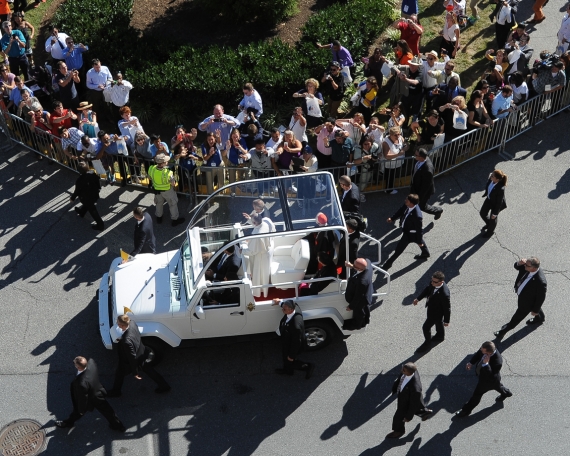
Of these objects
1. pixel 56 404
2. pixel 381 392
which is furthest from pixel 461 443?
pixel 56 404

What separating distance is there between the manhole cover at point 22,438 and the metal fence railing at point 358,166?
5171 millimetres

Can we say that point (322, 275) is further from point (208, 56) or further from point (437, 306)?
point (208, 56)

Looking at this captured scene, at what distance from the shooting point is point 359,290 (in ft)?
34.5

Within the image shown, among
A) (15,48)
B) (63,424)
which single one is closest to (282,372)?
(63,424)

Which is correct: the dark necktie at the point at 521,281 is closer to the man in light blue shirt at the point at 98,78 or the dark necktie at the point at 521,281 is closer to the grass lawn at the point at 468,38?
the grass lawn at the point at 468,38

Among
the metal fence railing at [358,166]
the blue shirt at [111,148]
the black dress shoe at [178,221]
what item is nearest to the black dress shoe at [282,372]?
the black dress shoe at [178,221]

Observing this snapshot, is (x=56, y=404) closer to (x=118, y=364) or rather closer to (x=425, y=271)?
(x=118, y=364)

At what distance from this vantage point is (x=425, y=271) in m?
12.5

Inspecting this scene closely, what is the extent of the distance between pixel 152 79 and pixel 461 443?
962 centimetres

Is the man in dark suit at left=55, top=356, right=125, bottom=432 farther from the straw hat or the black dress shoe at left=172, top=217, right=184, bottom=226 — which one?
the straw hat

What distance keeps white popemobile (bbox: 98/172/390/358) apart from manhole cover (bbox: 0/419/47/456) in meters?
1.51

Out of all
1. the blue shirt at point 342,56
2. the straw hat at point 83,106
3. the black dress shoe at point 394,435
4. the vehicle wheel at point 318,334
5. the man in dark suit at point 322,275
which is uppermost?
the blue shirt at point 342,56

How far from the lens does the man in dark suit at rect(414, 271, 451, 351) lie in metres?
10.6

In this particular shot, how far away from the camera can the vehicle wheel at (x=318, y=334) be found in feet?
35.5
